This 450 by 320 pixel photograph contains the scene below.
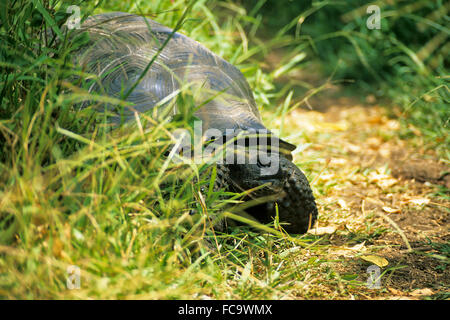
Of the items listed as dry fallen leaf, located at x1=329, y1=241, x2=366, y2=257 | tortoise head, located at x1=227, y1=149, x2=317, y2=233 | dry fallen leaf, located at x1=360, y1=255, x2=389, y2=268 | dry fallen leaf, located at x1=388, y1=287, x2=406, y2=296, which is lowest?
dry fallen leaf, located at x1=388, y1=287, x2=406, y2=296

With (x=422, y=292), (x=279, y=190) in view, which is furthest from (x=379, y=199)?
(x=422, y=292)

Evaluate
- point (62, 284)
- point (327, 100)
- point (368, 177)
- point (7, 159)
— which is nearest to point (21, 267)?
point (62, 284)

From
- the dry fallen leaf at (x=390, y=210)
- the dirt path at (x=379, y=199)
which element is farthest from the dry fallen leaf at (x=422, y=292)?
the dry fallen leaf at (x=390, y=210)

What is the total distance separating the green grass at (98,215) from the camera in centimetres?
126

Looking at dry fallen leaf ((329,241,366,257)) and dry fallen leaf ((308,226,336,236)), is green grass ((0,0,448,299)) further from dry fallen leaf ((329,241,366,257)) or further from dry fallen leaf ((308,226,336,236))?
dry fallen leaf ((308,226,336,236))

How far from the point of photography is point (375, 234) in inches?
86.0

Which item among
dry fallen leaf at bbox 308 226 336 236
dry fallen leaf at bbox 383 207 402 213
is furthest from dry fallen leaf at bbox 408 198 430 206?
dry fallen leaf at bbox 308 226 336 236

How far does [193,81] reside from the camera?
2.17 m

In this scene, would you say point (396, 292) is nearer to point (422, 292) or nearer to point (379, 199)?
point (422, 292)

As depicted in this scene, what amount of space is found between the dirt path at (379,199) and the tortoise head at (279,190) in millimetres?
162

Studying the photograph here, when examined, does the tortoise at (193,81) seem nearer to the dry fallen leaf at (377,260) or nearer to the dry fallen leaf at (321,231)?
the dry fallen leaf at (321,231)

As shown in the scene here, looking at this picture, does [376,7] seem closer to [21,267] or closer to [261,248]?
[261,248]

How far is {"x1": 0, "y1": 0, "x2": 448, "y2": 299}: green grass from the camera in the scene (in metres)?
1.26

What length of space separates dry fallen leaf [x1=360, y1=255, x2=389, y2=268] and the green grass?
160 mm
